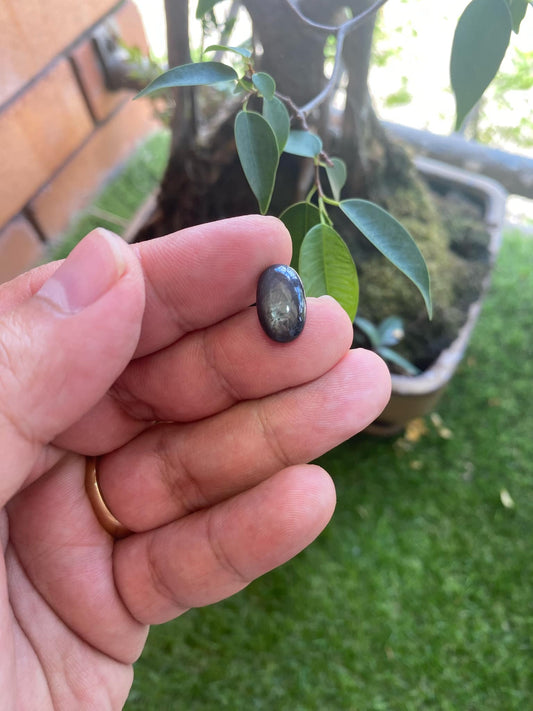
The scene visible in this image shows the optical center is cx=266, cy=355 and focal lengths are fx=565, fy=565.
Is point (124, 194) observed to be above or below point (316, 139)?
below

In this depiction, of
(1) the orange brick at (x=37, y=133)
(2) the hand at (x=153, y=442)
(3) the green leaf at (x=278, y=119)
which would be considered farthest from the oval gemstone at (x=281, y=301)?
(1) the orange brick at (x=37, y=133)

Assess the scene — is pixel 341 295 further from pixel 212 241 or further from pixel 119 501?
pixel 119 501

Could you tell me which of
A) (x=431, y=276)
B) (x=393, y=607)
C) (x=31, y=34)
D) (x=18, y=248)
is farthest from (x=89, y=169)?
(x=393, y=607)

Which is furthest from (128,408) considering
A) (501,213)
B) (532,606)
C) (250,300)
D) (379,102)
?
(379,102)

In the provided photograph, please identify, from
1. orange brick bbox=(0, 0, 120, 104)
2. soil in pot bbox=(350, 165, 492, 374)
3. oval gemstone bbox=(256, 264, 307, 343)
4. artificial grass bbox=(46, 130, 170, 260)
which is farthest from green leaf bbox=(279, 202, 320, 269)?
artificial grass bbox=(46, 130, 170, 260)

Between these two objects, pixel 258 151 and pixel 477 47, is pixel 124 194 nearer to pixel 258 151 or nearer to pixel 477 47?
pixel 258 151

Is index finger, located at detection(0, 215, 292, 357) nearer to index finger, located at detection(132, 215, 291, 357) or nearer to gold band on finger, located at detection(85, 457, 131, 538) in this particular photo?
index finger, located at detection(132, 215, 291, 357)

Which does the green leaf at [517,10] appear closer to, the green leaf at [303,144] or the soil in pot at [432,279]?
the green leaf at [303,144]
